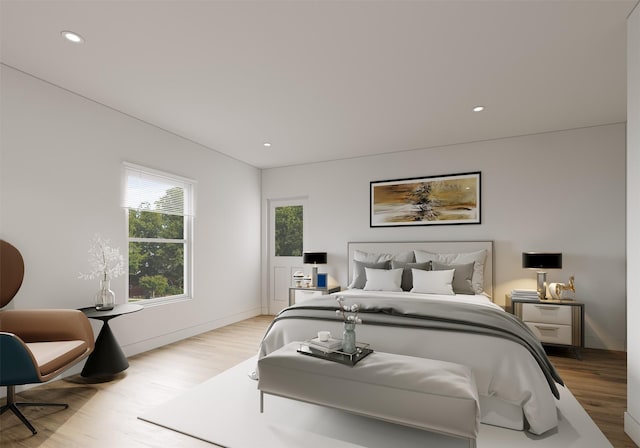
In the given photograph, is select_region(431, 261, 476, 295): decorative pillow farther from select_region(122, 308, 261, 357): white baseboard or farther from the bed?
select_region(122, 308, 261, 357): white baseboard

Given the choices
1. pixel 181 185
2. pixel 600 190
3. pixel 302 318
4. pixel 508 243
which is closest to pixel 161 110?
A: pixel 181 185

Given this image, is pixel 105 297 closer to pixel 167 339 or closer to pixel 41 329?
pixel 41 329

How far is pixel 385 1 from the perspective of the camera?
2070 millimetres

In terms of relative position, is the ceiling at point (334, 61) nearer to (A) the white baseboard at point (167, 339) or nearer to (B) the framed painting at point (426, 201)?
(B) the framed painting at point (426, 201)

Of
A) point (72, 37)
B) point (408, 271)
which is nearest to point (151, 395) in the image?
point (72, 37)

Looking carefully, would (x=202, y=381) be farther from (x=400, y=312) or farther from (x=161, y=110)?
(x=161, y=110)

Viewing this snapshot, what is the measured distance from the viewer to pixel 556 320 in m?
3.87

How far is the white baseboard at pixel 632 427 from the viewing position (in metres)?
2.14

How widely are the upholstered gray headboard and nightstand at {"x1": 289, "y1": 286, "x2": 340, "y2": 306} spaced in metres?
0.43

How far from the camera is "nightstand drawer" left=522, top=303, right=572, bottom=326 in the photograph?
3.84 metres

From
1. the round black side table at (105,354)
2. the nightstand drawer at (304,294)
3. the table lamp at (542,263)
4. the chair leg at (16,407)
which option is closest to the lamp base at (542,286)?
the table lamp at (542,263)

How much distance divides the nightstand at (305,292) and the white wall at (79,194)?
111 cm

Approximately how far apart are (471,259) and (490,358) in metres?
2.28

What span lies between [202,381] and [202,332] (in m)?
1.83
